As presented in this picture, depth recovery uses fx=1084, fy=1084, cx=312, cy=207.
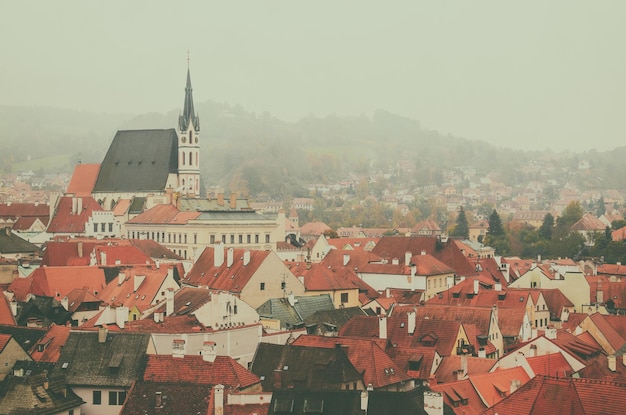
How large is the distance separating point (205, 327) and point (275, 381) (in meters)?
7.80

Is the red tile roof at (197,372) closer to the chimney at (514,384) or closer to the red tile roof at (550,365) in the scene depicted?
the chimney at (514,384)

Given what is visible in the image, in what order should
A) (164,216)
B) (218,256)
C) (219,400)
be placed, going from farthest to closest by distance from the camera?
(164,216) → (218,256) → (219,400)

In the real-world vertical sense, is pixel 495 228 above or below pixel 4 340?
below

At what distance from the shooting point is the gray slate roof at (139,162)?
132125 mm

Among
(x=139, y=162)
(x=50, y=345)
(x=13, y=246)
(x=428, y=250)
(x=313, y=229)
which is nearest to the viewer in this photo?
(x=50, y=345)

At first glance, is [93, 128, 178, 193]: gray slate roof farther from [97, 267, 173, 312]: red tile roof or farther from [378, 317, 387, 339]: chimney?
[378, 317, 387, 339]: chimney

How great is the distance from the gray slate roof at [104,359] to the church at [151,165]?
8583 centimetres

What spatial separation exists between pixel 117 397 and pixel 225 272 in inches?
Result: 1039

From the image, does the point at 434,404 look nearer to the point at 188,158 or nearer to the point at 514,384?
the point at 514,384

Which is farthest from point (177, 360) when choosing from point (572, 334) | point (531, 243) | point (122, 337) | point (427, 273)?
point (531, 243)

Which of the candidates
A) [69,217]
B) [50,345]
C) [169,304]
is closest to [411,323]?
[169,304]

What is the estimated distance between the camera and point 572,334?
55469 millimetres

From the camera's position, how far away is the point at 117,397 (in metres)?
41.6

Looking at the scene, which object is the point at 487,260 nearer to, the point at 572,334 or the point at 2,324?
the point at 572,334
